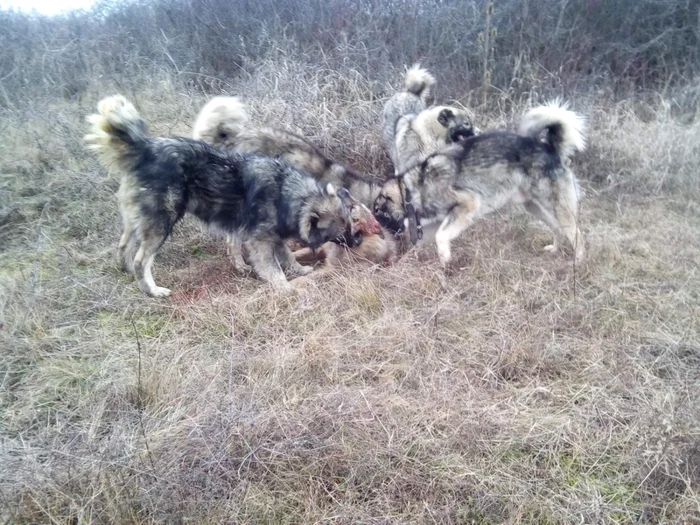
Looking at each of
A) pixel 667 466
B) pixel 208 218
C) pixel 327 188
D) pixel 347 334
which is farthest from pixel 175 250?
pixel 667 466

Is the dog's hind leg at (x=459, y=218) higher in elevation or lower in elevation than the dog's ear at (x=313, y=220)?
lower

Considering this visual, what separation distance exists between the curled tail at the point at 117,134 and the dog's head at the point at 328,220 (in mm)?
1525

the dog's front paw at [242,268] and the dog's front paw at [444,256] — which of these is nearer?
the dog's front paw at [444,256]

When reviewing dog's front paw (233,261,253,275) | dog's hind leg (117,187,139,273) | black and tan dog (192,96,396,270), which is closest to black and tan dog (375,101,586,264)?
black and tan dog (192,96,396,270)

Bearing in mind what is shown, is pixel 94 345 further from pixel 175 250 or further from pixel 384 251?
pixel 384 251

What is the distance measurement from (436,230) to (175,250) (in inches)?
108

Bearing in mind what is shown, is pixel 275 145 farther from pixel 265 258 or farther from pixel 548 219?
pixel 548 219

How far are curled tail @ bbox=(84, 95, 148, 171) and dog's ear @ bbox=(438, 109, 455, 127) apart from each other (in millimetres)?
3526

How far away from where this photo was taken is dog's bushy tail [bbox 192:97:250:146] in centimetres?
576

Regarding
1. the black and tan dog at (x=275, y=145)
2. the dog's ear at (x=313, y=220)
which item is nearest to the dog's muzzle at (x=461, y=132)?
the black and tan dog at (x=275, y=145)

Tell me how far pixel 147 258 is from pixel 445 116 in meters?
3.89

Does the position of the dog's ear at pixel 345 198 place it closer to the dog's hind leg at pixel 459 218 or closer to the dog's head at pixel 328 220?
the dog's head at pixel 328 220

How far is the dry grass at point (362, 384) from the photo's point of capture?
2375 mm

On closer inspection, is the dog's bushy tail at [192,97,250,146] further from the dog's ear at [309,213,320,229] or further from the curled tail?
the dog's ear at [309,213,320,229]
